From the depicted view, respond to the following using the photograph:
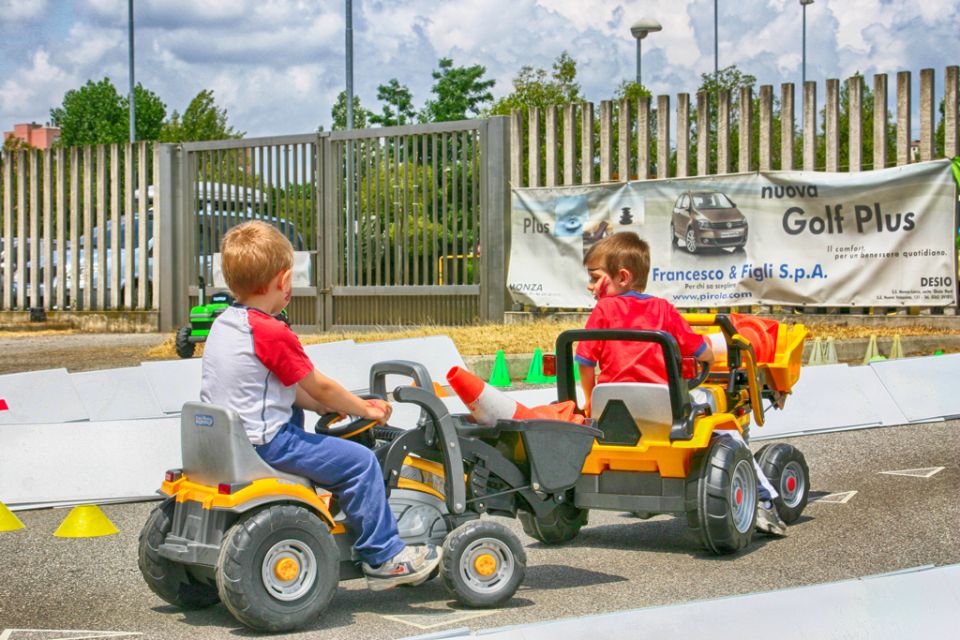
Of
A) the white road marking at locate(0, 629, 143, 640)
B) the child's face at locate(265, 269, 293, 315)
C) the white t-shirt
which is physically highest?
the child's face at locate(265, 269, 293, 315)

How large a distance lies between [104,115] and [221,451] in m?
65.6

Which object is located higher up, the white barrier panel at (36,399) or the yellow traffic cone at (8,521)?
the white barrier panel at (36,399)

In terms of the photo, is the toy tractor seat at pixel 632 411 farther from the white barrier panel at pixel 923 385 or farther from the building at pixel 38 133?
the building at pixel 38 133

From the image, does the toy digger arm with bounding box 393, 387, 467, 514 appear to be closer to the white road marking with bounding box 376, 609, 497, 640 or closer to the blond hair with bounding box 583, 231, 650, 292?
the white road marking with bounding box 376, 609, 497, 640

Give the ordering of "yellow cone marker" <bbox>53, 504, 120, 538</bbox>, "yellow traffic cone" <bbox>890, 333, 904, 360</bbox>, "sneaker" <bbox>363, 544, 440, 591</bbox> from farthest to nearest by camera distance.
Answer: "yellow traffic cone" <bbox>890, 333, 904, 360</bbox>, "yellow cone marker" <bbox>53, 504, 120, 538</bbox>, "sneaker" <bbox>363, 544, 440, 591</bbox>

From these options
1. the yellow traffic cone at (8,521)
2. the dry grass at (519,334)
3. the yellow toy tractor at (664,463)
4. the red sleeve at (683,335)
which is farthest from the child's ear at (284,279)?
the dry grass at (519,334)

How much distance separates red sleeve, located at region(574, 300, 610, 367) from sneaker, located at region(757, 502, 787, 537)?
1091 mm

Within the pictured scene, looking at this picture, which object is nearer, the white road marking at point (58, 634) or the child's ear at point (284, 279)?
the white road marking at point (58, 634)

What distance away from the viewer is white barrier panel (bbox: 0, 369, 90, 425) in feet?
34.5

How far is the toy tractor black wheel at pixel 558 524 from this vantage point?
6266 mm

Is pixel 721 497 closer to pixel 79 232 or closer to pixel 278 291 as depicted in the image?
pixel 278 291

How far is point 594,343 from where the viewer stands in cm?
638

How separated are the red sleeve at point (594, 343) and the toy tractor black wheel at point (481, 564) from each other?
1.49 metres

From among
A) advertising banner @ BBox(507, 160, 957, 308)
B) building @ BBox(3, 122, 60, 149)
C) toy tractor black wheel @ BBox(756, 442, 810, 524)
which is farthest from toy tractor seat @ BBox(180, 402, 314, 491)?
building @ BBox(3, 122, 60, 149)
